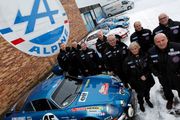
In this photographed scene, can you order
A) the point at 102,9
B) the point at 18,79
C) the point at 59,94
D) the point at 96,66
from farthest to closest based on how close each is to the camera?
the point at 102,9 < the point at 18,79 < the point at 96,66 < the point at 59,94

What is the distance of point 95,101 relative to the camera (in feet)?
20.7

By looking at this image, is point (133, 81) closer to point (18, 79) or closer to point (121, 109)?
point (121, 109)

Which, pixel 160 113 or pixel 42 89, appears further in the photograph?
pixel 42 89

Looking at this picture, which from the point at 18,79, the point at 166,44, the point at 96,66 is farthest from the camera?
the point at 18,79

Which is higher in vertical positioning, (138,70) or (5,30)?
(5,30)

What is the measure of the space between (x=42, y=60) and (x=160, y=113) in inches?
342

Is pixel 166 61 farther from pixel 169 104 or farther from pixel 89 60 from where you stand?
pixel 89 60

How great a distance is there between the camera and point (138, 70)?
642 cm

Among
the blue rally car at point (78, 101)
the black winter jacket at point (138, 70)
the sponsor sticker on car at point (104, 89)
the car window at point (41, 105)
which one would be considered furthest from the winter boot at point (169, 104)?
the car window at point (41, 105)

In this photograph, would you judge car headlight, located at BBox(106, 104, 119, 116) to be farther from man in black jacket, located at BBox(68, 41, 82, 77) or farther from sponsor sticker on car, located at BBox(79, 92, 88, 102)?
man in black jacket, located at BBox(68, 41, 82, 77)

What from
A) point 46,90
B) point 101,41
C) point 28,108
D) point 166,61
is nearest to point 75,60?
point 101,41

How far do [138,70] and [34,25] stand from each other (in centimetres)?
878

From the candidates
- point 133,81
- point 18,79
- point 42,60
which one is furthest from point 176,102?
point 42,60

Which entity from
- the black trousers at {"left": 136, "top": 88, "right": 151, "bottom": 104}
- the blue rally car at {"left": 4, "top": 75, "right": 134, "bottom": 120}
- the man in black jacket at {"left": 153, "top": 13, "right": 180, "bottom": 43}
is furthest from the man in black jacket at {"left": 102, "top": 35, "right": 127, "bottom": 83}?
the black trousers at {"left": 136, "top": 88, "right": 151, "bottom": 104}
